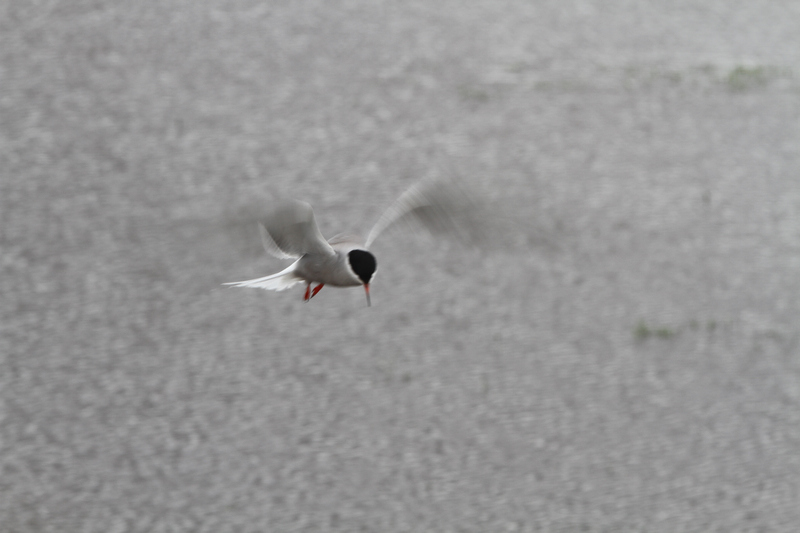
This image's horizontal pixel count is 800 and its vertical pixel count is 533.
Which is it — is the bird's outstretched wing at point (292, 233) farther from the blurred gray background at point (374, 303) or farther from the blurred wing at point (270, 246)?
the blurred gray background at point (374, 303)

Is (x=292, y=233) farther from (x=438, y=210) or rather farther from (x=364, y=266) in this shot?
(x=438, y=210)

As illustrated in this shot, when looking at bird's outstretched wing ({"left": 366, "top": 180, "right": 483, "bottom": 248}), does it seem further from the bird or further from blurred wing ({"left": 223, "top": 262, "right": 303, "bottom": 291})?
blurred wing ({"left": 223, "top": 262, "right": 303, "bottom": 291})

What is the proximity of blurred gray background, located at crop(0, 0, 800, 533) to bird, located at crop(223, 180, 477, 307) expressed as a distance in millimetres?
3807

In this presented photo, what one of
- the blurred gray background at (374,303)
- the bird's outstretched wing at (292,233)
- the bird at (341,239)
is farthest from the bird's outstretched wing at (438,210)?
the blurred gray background at (374,303)

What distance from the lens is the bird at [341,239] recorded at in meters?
2.54

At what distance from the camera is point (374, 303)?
8.05 meters

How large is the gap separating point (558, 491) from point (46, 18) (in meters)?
7.11

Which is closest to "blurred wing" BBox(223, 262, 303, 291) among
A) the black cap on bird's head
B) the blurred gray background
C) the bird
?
the bird

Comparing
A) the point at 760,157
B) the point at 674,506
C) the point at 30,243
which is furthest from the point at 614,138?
the point at 30,243

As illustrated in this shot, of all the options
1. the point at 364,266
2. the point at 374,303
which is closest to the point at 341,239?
the point at 364,266

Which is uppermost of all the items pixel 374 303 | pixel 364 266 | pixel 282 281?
pixel 364 266

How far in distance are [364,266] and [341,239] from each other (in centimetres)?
71

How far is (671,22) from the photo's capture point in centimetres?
1083

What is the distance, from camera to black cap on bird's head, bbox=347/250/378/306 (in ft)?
8.21
